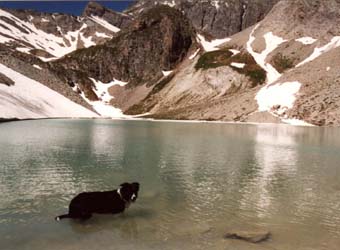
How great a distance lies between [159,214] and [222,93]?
155 meters

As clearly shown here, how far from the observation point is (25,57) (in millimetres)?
198750

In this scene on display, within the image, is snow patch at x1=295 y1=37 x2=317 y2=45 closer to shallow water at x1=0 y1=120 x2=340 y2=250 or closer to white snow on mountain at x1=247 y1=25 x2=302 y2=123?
white snow on mountain at x1=247 y1=25 x2=302 y2=123

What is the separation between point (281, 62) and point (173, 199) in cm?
16894

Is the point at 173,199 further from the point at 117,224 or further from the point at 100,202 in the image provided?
the point at 100,202

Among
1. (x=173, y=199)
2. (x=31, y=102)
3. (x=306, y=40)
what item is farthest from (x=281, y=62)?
(x=173, y=199)

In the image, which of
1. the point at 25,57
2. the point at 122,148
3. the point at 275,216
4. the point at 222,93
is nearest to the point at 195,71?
the point at 222,93

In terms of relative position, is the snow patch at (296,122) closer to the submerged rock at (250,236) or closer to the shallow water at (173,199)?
the shallow water at (173,199)

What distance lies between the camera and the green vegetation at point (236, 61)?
563 ft

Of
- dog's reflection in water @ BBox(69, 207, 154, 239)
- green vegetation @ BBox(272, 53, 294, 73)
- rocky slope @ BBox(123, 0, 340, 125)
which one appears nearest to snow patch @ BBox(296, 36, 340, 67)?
rocky slope @ BBox(123, 0, 340, 125)

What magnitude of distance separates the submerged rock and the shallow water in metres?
0.30

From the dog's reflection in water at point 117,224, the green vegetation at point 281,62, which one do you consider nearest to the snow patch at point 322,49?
the green vegetation at point 281,62

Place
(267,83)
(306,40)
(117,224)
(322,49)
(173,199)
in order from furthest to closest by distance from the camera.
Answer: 1. (306,40)
2. (322,49)
3. (267,83)
4. (173,199)
5. (117,224)

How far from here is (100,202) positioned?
1669 cm

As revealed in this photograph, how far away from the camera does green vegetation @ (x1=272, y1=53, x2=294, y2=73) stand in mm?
175000
